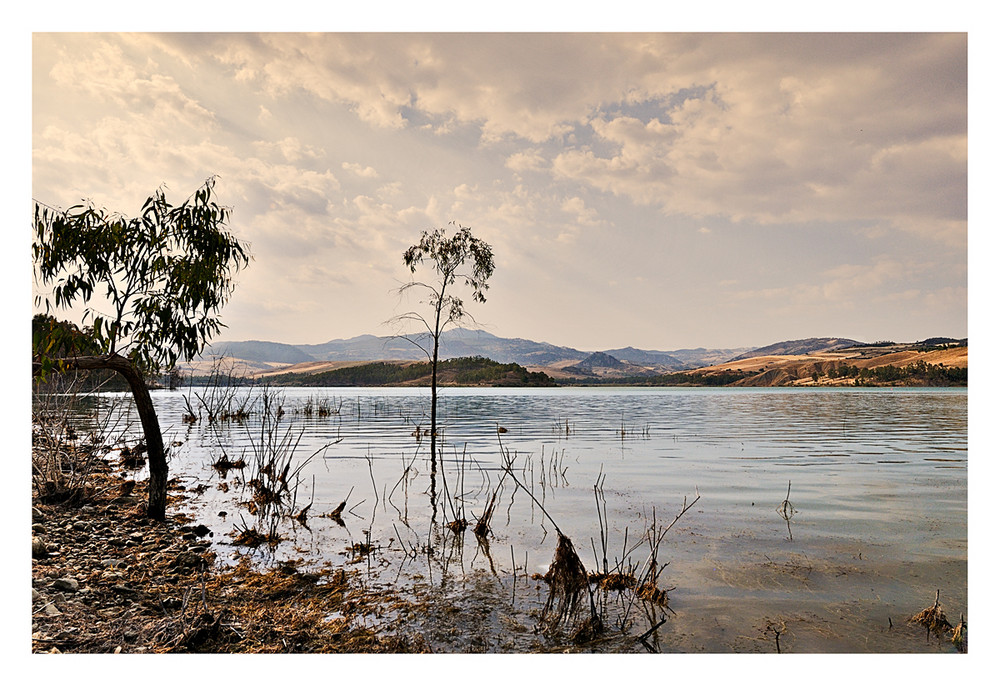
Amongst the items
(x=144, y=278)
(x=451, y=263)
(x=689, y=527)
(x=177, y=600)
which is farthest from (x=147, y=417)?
(x=451, y=263)

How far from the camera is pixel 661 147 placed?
12.7 metres

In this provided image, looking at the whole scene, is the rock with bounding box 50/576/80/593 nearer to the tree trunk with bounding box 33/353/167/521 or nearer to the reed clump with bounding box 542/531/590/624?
the tree trunk with bounding box 33/353/167/521

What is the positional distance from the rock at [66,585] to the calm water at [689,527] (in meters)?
1.75

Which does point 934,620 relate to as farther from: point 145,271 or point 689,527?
point 145,271

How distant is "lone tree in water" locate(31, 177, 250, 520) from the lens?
6.65m

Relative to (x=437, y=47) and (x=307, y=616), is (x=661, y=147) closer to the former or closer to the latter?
(x=437, y=47)

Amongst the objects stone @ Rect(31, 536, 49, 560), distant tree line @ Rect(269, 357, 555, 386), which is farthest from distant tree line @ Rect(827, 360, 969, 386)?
distant tree line @ Rect(269, 357, 555, 386)

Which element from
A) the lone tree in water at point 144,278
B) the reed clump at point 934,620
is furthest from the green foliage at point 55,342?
the reed clump at point 934,620

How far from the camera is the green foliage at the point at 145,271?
6.66 metres

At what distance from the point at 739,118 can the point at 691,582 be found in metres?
9.59

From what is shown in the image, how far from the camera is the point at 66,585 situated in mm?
5180

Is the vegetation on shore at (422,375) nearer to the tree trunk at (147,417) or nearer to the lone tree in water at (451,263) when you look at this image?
the lone tree in water at (451,263)

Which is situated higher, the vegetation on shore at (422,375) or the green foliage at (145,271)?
the green foliage at (145,271)

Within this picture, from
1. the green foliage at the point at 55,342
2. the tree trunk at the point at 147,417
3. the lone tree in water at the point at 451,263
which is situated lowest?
the tree trunk at the point at 147,417
